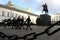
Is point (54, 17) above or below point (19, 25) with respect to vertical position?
below

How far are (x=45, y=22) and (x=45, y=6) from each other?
3331mm

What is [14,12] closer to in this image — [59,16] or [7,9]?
[7,9]

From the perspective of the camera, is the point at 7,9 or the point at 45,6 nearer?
the point at 45,6

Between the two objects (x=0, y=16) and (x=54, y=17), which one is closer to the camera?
(x=0, y=16)

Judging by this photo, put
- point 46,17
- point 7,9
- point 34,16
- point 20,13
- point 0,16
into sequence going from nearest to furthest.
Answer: point 46,17, point 0,16, point 7,9, point 20,13, point 34,16

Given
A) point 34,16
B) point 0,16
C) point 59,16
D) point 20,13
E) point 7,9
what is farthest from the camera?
point 59,16

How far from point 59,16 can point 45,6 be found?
5396cm

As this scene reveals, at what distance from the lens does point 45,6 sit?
114ft

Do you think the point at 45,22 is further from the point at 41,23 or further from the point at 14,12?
the point at 14,12

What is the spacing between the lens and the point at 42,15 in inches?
1283

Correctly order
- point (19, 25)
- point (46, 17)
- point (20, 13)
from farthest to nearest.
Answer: point (20, 13), point (46, 17), point (19, 25)

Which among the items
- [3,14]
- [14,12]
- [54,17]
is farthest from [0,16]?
[54,17]

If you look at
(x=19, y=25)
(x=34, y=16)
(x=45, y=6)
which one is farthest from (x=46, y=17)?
(x=34, y=16)

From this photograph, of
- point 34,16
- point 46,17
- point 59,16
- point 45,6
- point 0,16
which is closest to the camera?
point 46,17
